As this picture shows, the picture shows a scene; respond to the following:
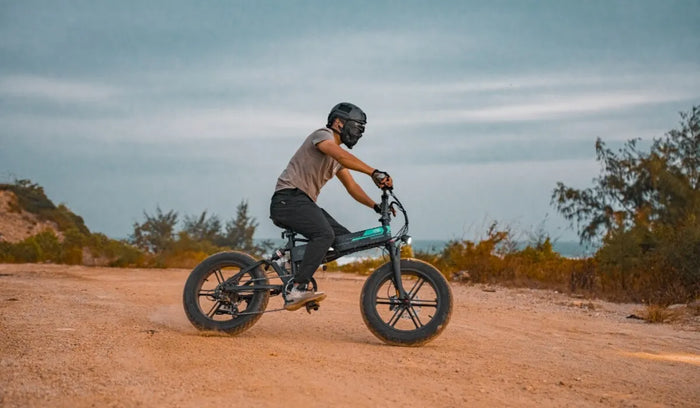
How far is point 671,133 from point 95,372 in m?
30.1

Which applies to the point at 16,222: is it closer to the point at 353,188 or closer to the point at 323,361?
the point at 353,188

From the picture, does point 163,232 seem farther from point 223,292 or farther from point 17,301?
point 223,292

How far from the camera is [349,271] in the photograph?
21.8 m

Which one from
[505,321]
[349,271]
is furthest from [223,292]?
[349,271]

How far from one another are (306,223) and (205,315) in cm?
147

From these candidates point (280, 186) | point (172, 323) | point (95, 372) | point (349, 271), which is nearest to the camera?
point (95, 372)

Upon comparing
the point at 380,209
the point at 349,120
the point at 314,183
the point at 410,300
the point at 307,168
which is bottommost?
the point at 410,300

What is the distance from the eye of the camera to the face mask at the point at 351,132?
26.8ft

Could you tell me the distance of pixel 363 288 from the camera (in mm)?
8156

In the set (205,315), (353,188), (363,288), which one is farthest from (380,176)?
(205,315)

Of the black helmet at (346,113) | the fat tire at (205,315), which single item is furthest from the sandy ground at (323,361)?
the black helmet at (346,113)

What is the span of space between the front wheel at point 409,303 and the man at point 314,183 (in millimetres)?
533

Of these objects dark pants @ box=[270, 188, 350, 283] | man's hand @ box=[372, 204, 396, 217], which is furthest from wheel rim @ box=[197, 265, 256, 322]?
man's hand @ box=[372, 204, 396, 217]

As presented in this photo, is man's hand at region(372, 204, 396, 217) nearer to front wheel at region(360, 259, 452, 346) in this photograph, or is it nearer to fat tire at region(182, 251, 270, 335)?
front wheel at region(360, 259, 452, 346)
